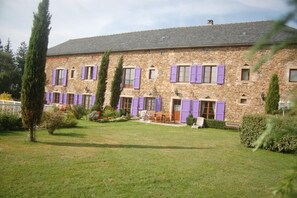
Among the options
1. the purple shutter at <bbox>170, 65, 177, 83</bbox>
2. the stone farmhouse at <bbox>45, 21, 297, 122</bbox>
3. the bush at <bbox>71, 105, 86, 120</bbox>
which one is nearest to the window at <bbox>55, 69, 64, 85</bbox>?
the stone farmhouse at <bbox>45, 21, 297, 122</bbox>

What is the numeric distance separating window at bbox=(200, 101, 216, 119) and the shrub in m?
8.74

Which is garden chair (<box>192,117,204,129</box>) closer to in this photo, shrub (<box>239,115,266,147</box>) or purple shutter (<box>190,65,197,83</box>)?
purple shutter (<box>190,65,197,83</box>)

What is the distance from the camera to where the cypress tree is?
16.1 meters

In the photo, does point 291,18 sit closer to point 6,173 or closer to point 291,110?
point 291,110

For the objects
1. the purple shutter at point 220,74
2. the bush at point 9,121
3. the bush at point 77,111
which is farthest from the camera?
the purple shutter at point 220,74

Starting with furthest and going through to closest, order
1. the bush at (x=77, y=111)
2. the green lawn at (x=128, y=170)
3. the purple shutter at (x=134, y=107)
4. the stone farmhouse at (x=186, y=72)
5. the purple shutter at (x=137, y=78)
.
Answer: the purple shutter at (x=137, y=78) < the purple shutter at (x=134, y=107) < the bush at (x=77, y=111) < the stone farmhouse at (x=186, y=72) < the green lawn at (x=128, y=170)

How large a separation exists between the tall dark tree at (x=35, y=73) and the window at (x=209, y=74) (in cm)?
1351

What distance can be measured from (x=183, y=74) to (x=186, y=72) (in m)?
0.31

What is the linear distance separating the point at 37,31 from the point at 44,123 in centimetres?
399

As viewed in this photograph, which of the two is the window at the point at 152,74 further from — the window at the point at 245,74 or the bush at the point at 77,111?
the window at the point at 245,74

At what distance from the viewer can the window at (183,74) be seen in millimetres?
20797

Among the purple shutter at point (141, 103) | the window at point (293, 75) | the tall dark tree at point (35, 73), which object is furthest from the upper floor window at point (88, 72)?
the window at point (293, 75)

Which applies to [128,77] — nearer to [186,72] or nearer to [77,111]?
[186,72]

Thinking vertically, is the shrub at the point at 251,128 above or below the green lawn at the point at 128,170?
above
